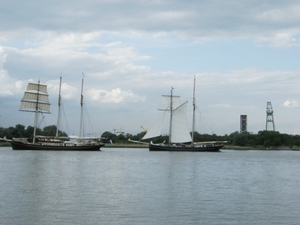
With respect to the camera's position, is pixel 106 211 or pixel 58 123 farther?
pixel 58 123

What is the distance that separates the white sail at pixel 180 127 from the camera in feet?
349

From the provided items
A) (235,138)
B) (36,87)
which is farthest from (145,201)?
(235,138)

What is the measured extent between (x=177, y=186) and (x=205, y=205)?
29.9 feet

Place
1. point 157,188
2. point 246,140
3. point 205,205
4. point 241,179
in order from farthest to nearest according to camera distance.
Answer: point 246,140 → point 241,179 → point 157,188 → point 205,205

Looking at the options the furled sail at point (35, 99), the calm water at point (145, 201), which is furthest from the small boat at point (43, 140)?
the calm water at point (145, 201)

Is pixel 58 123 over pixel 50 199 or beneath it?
over

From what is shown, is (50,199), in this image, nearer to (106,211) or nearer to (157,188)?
(106,211)

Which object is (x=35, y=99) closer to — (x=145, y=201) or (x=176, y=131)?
(x=176, y=131)

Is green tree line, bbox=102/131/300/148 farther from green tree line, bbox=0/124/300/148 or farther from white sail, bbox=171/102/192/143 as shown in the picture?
white sail, bbox=171/102/192/143

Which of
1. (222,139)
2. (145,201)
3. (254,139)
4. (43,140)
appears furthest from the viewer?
(254,139)

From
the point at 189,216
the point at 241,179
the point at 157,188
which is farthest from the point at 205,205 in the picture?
the point at 241,179

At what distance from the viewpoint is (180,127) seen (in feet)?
350

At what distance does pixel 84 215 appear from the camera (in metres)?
22.5

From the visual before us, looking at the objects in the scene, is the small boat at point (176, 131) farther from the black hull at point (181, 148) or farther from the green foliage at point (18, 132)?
the green foliage at point (18, 132)
